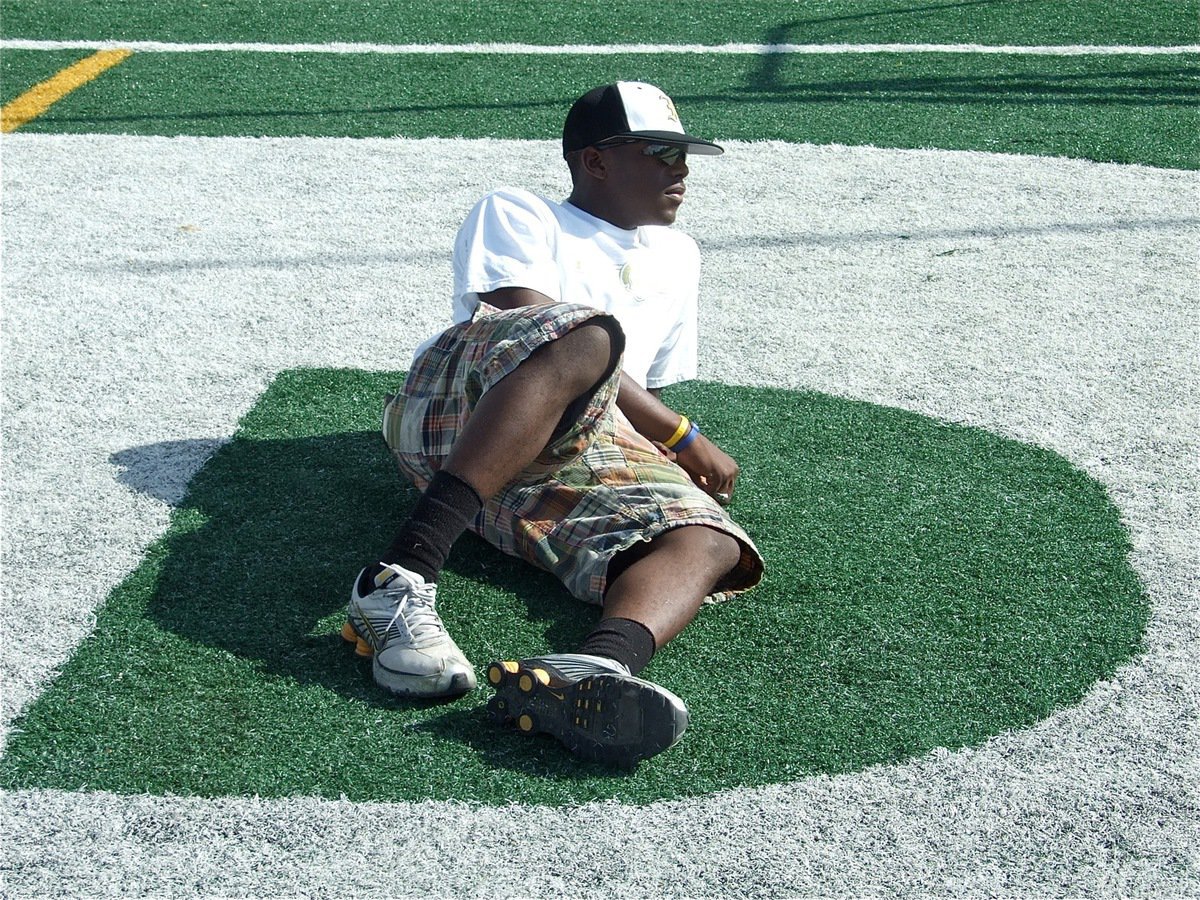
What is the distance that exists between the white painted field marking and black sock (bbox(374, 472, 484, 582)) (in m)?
5.45

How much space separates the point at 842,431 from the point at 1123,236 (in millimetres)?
2074

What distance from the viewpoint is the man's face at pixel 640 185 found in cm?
330

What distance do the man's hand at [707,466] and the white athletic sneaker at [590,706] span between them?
77 cm

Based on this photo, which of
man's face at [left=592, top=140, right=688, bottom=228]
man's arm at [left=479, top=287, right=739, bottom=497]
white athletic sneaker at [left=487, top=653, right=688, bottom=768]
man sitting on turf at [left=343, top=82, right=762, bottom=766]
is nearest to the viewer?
white athletic sneaker at [left=487, top=653, right=688, bottom=768]

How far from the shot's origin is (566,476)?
2.98 metres

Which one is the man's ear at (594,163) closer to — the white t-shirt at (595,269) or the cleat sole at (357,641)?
the white t-shirt at (595,269)

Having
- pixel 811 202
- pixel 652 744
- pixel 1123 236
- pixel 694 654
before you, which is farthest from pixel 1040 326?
pixel 652 744

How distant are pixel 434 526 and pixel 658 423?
2.20 feet

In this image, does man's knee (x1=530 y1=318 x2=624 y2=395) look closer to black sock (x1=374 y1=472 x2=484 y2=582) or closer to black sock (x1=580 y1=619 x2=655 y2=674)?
black sock (x1=374 y1=472 x2=484 y2=582)

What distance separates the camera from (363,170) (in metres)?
5.94

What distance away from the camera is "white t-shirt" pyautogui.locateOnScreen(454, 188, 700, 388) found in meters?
3.13

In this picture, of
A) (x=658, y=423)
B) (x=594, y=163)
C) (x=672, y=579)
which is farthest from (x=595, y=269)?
(x=672, y=579)

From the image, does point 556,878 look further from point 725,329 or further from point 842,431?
point 725,329

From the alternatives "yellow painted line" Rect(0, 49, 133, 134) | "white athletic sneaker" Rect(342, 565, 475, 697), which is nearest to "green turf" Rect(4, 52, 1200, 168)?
"yellow painted line" Rect(0, 49, 133, 134)
